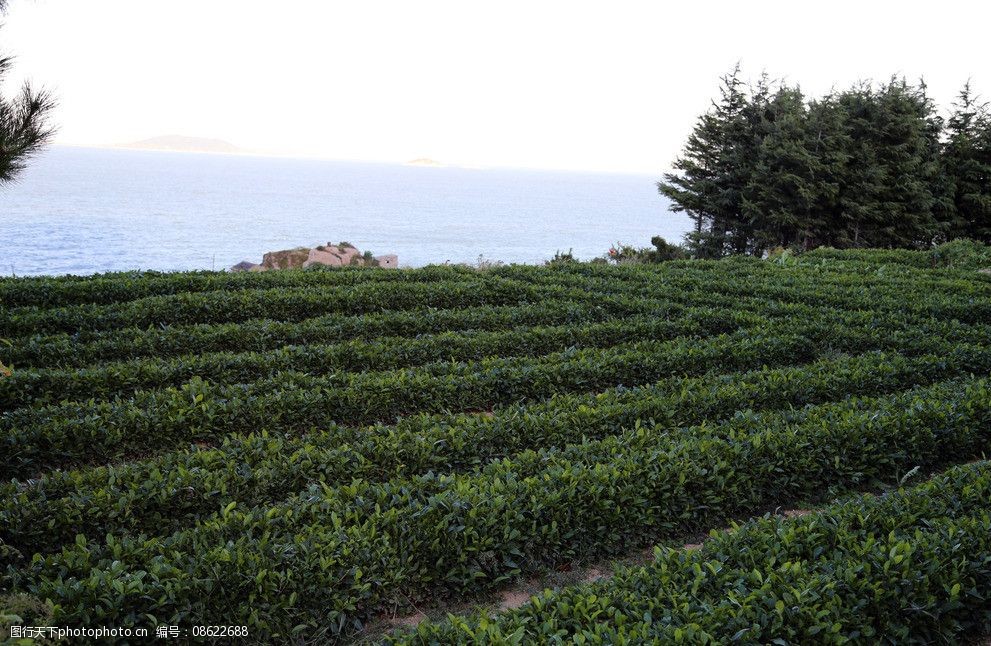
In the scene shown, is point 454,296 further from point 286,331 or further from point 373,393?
point 373,393

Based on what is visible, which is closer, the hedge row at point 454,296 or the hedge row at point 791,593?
the hedge row at point 791,593

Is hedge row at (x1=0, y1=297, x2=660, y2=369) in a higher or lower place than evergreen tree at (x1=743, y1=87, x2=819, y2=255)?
lower

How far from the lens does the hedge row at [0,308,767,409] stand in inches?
348

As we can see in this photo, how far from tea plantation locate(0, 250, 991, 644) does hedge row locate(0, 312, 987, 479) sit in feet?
0.12

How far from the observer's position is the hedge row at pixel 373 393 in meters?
7.43

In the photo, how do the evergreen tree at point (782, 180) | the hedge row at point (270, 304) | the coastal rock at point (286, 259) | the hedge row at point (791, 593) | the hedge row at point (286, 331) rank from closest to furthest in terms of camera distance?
1. the hedge row at point (791, 593)
2. the hedge row at point (286, 331)
3. the hedge row at point (270, 304)
4. the coastal rock at point (286, 259)
5. the evergreen tree at point (782, 180)

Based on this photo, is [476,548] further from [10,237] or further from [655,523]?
[10,237]

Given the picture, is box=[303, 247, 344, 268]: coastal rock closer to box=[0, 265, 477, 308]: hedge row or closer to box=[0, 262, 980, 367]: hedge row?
box=[0, 265, 477, 308]: hedge row

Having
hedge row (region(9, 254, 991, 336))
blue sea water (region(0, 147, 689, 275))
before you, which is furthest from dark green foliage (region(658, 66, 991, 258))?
blue sea water (region(0, 147, 689, 275))

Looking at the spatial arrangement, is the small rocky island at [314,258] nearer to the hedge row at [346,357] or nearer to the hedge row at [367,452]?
the hedge row at [346,357]

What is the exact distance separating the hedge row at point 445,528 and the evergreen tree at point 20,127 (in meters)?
3.88

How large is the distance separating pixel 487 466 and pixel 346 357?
4.24 meters

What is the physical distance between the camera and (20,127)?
276 inches

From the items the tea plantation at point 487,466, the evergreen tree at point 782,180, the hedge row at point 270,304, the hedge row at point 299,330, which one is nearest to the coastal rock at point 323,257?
the hedge row at point 270,304
